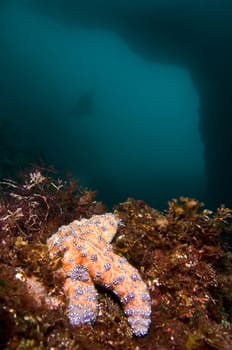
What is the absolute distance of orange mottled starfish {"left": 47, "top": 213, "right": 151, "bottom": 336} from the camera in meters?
3.42

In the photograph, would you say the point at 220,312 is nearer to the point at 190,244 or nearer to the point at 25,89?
the point at 190,244

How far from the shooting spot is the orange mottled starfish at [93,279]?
11.2 ft

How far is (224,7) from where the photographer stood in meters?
35.6

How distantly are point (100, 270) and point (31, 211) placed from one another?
2.40m

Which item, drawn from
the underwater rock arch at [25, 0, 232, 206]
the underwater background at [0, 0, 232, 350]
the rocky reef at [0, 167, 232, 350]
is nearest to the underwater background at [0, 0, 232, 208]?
the underwater rock arch at [25, 0, 232, 206]

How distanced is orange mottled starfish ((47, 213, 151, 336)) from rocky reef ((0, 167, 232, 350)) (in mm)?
130

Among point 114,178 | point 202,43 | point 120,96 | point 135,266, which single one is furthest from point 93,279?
point 120,96

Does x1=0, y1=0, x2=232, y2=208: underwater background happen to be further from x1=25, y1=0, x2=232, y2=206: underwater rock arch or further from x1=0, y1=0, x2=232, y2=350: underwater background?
x1=0, y1=0, x2=232, y2=350: underwater background

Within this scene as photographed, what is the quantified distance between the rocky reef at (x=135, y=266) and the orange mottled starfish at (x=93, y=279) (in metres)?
0.13

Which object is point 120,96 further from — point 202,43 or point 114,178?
point 202,43

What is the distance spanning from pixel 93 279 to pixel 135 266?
0.93m

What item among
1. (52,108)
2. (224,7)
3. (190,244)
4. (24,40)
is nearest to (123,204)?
(190,244)

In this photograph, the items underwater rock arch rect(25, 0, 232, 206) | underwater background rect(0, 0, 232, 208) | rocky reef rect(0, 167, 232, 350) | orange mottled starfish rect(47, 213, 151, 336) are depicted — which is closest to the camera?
rocky reef rect(0, 167, 232, 350)

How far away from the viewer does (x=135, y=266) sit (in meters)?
4.48
